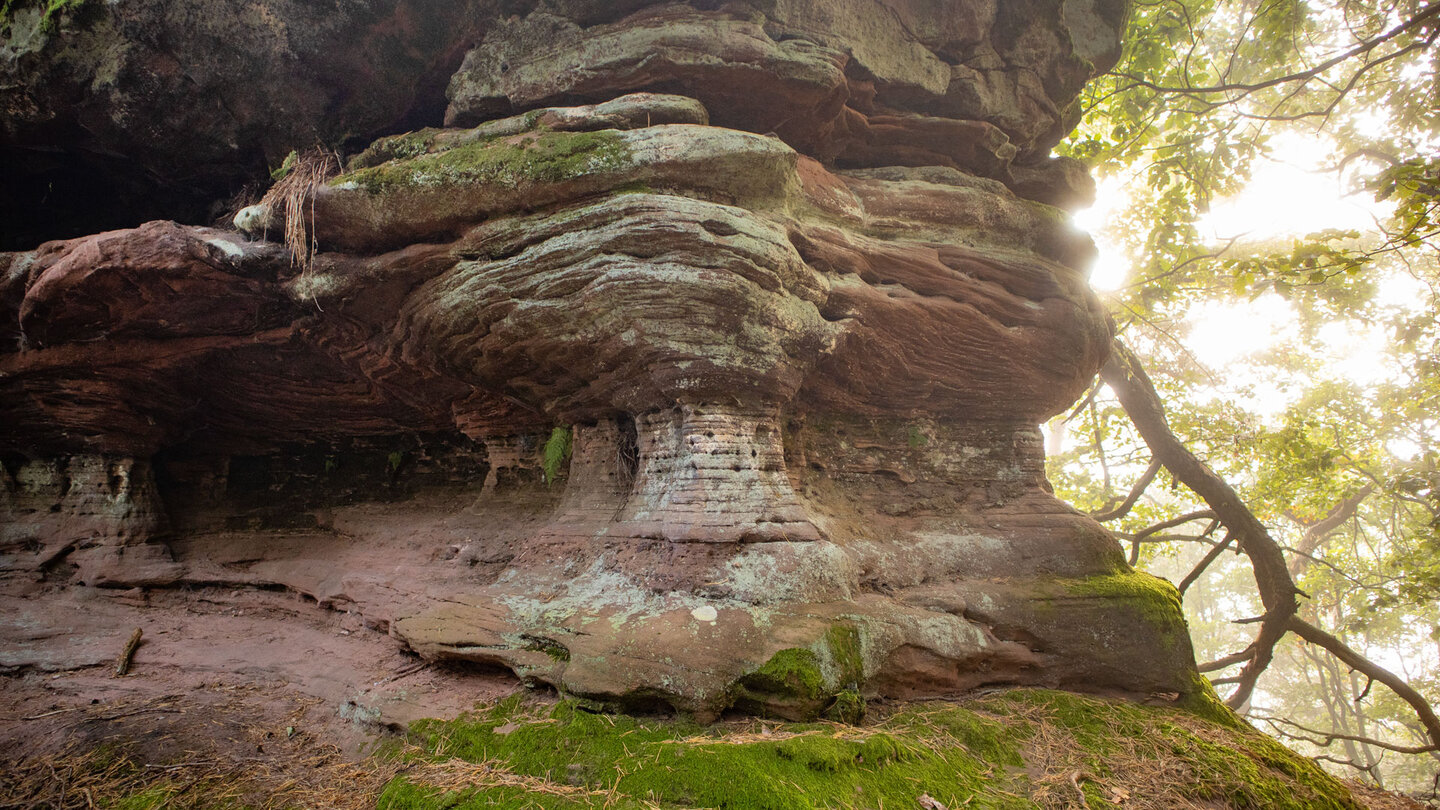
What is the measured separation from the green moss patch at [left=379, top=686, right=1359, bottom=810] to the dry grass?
3.85 meters

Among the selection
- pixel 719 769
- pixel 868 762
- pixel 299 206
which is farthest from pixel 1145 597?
pixel 299 206

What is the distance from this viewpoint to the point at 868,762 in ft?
10.6

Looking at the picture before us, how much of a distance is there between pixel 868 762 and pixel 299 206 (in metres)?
5.68

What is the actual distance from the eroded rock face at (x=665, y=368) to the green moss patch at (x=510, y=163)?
0.02 meters

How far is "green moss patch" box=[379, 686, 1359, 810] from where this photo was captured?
2961mm

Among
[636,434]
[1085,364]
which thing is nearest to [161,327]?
[636,434]

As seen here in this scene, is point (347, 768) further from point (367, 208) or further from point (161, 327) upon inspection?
point (161, 327)

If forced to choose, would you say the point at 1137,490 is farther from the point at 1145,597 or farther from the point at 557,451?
the point at 557,451

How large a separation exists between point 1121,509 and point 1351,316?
22.9 feet

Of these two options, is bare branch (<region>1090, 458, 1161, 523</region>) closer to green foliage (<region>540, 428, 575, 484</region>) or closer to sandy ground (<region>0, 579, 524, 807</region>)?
green foliage (<region>540, 428, 575, 484</region>)

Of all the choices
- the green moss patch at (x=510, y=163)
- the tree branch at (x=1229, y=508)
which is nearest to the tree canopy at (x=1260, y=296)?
the tree branch at (x=1229, y=508)

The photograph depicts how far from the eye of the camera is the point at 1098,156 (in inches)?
356

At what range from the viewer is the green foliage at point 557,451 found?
6297 mm

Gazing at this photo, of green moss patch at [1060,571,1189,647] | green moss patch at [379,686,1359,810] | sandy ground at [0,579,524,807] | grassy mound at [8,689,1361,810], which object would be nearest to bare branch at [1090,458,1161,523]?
green moss patch at [1060,571,1189,647]
